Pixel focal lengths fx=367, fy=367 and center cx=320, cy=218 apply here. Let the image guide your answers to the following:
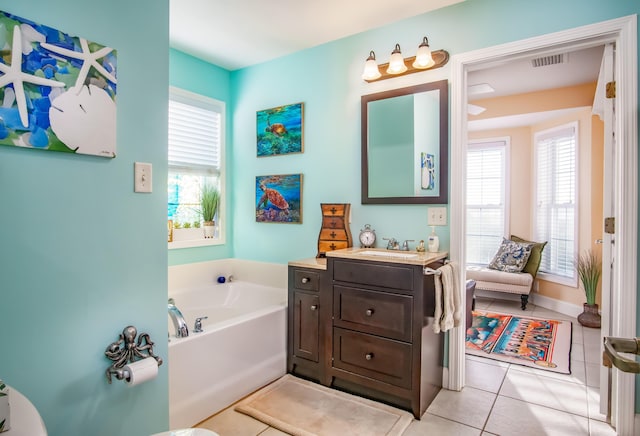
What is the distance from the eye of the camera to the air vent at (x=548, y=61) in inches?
126

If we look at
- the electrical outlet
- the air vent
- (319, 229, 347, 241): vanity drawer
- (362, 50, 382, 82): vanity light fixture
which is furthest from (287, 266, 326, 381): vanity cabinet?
the air vent

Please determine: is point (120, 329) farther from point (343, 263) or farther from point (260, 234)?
point (260, 234)

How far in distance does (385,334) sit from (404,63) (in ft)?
6.04

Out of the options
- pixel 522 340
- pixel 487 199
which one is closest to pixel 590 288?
pixel 522 340

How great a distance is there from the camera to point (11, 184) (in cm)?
125

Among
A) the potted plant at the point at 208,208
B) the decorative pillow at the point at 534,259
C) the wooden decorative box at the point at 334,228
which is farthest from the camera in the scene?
the decorative pillow at the point at 534,259

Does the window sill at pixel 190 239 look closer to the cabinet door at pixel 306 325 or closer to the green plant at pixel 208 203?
the green plant at pixel 208 203

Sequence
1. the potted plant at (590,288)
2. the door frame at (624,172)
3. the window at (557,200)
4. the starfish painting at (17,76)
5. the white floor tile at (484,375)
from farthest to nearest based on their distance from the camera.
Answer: the window at (557,200)
the potted plant at (590,288)
the white floor tile at (484,375)
the door frame at (624,172)
the starfish painting at (17,76)

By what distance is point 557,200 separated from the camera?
4.65m

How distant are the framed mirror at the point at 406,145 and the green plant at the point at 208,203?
1.48m

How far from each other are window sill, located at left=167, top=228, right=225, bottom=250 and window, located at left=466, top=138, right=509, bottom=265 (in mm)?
3669

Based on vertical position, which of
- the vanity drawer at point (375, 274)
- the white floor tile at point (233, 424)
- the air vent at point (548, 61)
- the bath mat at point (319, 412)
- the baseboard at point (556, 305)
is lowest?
the white floor tile at point (233, 424)

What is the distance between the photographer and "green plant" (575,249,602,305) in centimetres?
385

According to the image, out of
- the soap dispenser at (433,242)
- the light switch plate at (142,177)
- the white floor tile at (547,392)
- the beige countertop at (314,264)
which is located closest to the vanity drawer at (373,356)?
the beige countertop at (314,264)
